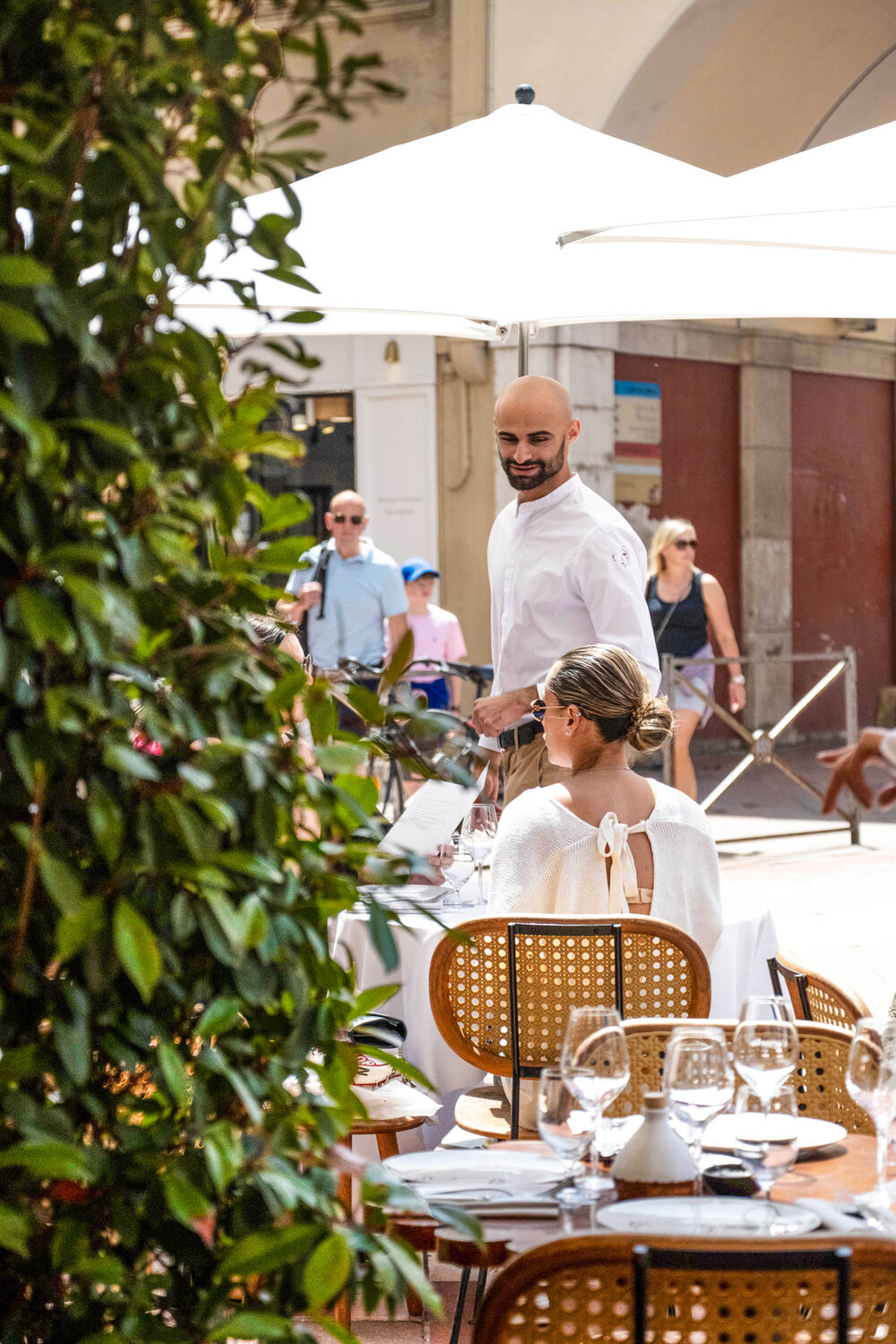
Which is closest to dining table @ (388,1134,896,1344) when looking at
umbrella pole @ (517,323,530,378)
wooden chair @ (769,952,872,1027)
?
wooden chair @ (769,952,872,1027)

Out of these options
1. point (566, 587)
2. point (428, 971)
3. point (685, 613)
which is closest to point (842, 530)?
point (685, 613)

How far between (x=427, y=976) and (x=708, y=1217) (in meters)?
1.69

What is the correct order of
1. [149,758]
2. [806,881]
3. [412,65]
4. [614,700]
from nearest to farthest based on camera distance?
[149,758]
[614,700]
[806,881]
[412,65]

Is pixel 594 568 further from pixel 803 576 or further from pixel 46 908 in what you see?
pixel 803 576

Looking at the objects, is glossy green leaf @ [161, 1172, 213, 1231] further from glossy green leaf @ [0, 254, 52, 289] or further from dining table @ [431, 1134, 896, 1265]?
glossy green leaf @ [0, 254, 52, 289]

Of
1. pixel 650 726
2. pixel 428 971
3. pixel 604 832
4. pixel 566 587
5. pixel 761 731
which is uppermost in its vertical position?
pixel 566 587

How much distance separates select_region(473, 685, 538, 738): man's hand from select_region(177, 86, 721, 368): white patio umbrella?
1.12 m

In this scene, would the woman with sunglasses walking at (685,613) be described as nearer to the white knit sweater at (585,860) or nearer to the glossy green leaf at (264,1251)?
the white knit sweater at (585,860)

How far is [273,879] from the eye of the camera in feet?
4.34

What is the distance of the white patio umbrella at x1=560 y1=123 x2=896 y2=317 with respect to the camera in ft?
12.4

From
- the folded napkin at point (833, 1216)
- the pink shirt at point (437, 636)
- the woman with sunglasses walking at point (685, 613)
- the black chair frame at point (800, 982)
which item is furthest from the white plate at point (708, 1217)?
the pink shirt at point (437, 636)

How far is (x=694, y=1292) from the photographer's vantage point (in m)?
1.57

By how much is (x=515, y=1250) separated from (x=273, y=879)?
76 centimetres

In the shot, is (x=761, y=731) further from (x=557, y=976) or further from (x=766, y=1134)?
(x=766, y=1134)
